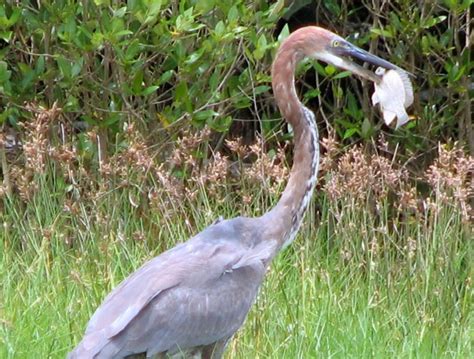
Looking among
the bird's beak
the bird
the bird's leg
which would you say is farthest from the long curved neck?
the bird's leg

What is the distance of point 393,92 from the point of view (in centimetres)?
587

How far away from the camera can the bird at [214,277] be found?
17.0 ft

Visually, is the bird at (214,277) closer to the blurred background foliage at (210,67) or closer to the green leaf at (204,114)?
the blurred background foliage at (210,67)

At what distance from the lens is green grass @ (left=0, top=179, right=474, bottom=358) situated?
18.6 feet

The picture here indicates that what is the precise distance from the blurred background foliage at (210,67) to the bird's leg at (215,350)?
5.97 ft

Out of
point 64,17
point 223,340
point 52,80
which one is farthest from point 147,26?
point 223,340

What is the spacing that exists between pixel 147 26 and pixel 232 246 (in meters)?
1.81

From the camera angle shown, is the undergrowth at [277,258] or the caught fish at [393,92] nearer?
the undergrowth at [277,258]

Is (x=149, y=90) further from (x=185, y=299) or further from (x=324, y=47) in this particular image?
(x=185, y=299)

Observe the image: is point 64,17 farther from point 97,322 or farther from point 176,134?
point 97,322

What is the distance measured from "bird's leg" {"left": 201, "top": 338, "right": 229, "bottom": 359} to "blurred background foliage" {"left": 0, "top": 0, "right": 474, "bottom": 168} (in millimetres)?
1818

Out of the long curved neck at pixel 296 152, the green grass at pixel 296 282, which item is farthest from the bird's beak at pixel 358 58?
the green grass at pixel 296 282

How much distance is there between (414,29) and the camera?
24.9 feet

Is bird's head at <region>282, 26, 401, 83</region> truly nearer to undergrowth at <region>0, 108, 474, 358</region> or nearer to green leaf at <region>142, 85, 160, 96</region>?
undergrowth at <region>0, 108, 474, 358</region>
